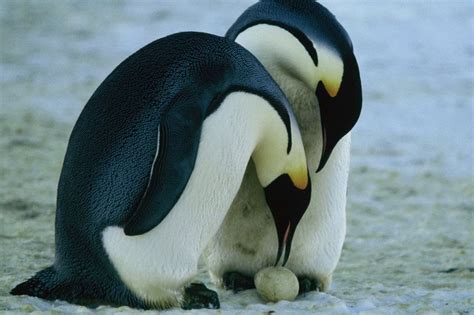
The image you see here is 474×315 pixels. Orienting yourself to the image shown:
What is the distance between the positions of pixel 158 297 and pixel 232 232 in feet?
1.49

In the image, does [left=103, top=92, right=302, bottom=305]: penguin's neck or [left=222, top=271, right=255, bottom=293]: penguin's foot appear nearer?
[left=103, top=92, right=302, bottom=305]: penguin's neck

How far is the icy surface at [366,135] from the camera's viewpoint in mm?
3141

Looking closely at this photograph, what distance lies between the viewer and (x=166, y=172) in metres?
2.28

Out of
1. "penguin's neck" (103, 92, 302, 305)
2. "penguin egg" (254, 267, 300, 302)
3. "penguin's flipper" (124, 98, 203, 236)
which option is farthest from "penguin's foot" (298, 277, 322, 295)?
"penguin's flipper" (124, 98, 203, 236)

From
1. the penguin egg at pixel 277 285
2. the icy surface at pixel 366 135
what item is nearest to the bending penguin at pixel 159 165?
the icy surface at pixel 366 135

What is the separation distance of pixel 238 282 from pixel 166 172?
2.30 feet

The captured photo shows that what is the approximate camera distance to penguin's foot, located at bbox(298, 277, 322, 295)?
2.86m

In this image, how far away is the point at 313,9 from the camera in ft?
8.68

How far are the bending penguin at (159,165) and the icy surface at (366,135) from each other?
0.37ft

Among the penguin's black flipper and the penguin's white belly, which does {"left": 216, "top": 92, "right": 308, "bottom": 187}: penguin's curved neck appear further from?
the penguin's black flipper

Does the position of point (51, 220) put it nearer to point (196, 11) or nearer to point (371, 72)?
point (371, 72)

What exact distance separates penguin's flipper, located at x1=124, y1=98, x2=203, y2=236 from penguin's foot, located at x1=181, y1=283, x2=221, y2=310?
27 centimetres

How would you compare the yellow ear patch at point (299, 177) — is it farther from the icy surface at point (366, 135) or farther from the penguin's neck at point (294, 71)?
the icy surface at point (366, 135)

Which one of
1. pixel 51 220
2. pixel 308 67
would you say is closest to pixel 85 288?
pixel 308 67
